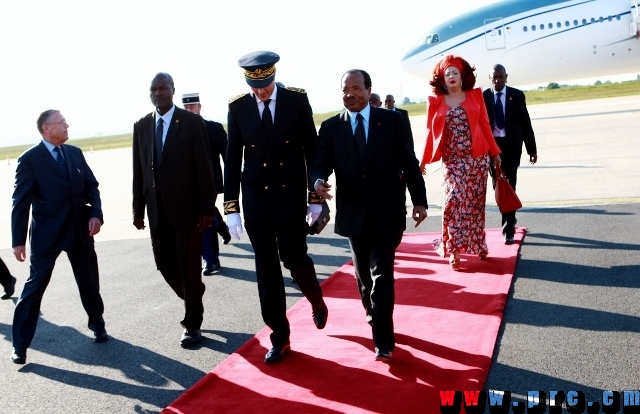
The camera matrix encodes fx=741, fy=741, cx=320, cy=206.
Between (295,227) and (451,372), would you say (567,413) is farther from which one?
(295,227)

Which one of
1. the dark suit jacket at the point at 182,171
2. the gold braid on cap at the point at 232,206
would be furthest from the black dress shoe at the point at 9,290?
the gold braid on cap at the point at 232,206

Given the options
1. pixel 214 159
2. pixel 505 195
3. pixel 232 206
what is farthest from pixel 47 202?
Result: pixel 505 195

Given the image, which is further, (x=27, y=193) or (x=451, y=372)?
(x=27, y=193)

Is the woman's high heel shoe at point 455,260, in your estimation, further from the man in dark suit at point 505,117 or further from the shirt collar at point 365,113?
the shirt collar at point 365,113

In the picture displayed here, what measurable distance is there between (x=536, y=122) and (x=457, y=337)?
2450 cm

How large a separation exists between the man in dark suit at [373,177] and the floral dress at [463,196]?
2.30 metres

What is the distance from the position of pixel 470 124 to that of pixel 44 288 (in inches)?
164

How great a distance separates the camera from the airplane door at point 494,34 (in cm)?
2994

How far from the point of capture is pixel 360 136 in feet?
16.9

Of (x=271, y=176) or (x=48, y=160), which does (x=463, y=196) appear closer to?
(x=271, y=176)

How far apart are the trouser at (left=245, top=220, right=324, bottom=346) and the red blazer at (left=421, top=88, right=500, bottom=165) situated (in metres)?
2.35

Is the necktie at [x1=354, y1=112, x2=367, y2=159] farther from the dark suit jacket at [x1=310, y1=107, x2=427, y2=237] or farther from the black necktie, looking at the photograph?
the black necktie

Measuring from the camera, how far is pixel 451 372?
4684mm

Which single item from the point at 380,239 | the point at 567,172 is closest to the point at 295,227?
the point at 380,239
